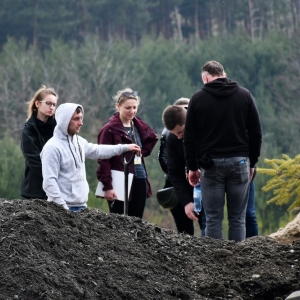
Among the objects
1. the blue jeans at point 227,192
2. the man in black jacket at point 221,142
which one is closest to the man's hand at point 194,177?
the man in black jacket at point 221,142

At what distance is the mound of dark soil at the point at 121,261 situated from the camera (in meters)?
5.27

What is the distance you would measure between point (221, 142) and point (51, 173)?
1.28 m

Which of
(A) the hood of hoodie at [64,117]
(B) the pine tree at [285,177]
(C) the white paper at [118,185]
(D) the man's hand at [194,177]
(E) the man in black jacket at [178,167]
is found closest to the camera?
(A) the hood of hoodie at [64,117]

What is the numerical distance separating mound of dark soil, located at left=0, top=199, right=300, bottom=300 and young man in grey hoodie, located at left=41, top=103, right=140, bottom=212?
0.33m

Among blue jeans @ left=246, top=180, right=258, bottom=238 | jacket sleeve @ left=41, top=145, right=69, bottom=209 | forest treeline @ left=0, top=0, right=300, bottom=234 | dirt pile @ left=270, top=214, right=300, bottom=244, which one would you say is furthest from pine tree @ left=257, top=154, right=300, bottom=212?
forest treeline @ left=0, top=0, right=300, bottom=234

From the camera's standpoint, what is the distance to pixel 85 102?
49.8 m

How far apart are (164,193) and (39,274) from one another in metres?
3.13

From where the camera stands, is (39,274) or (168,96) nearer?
(39,274)

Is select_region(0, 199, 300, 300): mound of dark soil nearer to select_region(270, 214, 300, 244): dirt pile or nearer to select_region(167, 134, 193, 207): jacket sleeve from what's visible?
select_region(270, 214, 300, 244): dirt pile

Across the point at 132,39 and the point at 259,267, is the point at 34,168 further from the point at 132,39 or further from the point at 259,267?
A: the point at 132,39

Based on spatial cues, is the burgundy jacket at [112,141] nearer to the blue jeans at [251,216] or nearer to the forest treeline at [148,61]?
the blue jeans at [251,216]

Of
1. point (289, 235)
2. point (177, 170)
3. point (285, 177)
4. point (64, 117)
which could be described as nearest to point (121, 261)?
point (64, 117)

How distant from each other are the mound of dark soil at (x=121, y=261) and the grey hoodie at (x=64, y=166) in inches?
12.8

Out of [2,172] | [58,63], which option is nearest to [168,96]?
[58,63]
